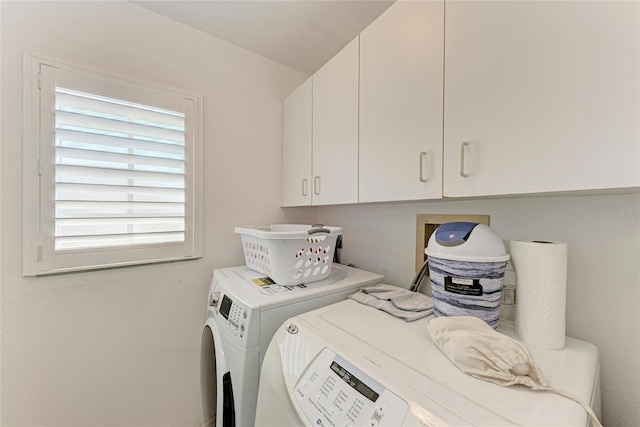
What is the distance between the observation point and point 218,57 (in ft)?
5.18

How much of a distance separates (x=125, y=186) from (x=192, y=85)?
2.27ft

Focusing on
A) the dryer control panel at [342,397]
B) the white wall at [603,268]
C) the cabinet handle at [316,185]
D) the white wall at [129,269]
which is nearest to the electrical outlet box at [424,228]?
the white wall at [603,268]

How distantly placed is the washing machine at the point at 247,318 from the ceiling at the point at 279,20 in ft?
4.61

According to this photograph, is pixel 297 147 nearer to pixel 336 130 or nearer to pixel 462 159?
pixel 336 130

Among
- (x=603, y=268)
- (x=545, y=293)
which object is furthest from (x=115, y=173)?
(x=603, y=268)

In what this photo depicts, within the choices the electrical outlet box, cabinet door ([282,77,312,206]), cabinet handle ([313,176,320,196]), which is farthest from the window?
the electrical outlet box

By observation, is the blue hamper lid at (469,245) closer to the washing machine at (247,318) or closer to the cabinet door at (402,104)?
the cabinet door at (402,104)

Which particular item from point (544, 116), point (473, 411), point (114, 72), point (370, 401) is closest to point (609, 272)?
point (544, 116)

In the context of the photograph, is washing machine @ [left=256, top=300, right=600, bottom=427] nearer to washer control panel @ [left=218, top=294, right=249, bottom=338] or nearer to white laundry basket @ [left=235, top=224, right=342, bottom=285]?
washer control panel @ [left=218, top=294, right=249, bottom=338]

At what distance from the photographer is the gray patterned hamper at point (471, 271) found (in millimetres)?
795

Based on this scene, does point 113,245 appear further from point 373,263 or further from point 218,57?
point 373,263

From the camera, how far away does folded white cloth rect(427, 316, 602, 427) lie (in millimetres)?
569

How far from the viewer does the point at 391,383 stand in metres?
0.57

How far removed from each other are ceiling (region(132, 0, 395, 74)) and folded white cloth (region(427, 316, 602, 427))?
150 centimetres
